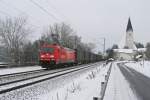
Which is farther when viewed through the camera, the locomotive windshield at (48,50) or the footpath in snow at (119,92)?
the locomotive windshield at (48,50)

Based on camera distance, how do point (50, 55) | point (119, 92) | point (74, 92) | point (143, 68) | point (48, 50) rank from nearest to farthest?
1. point (74, 92)
2. point (119, 92)
3. point (50, 55)
4. point (48, 50)
5. point (143, 68)

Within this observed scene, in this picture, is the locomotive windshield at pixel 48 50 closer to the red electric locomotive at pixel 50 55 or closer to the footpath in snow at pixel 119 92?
the red electric locomotive at pixel 50 55

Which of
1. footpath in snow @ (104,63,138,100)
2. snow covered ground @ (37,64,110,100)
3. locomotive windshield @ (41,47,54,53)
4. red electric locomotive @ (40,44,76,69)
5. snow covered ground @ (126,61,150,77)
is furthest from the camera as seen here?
snow covered ground @ (126,61,150,77)

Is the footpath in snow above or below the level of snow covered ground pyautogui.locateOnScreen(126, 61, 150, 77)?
below

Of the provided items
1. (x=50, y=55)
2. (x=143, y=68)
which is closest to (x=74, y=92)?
(x=50, y=55)

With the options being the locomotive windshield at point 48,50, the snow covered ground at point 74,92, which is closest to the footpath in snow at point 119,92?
the snow covered ground at point 74,92

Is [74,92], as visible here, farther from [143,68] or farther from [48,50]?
[143,68]

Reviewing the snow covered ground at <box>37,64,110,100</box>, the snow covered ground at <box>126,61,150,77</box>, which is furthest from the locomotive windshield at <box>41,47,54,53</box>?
the snow covered ground at <box>37,64,110,100</box>

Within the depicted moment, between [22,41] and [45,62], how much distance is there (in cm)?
3298

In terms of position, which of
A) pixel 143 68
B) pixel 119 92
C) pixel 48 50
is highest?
pixel 48 50

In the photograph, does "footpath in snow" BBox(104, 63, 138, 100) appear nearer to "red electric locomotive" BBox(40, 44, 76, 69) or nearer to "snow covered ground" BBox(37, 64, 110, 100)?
"snow covered ground" BBox(37, 64, 110, 100)

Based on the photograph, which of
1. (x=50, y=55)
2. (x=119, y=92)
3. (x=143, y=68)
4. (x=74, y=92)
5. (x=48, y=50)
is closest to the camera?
(x=74, y=92)

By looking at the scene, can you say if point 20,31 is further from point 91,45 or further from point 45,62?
point 91,45

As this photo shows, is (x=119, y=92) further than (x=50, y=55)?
Result: No
